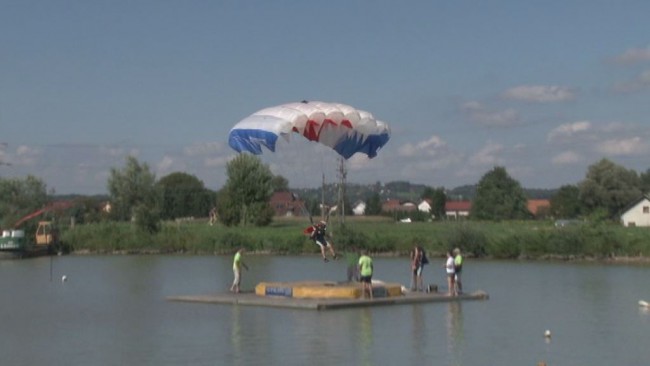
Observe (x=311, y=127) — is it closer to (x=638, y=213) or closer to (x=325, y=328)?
Result: (x=325, y=328)

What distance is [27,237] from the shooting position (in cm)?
7175

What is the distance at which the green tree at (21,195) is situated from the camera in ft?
264

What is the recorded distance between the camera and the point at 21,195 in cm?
8425

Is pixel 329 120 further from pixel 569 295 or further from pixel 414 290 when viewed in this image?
pixel 569 295

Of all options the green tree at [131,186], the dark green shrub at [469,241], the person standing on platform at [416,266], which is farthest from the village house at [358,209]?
the person standing on platform at [416,266]

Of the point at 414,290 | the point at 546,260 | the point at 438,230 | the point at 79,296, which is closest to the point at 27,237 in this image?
the point at 438,230

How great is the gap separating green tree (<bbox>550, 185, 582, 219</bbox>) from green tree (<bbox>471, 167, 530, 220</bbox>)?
400 cm

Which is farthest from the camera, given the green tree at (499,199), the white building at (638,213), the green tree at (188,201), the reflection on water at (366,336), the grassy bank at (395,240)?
the green tree at (188,201)

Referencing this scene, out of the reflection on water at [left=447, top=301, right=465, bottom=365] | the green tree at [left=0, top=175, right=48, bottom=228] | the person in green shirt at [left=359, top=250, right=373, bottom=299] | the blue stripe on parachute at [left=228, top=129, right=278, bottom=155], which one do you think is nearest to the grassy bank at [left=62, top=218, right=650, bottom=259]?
the green tree at [left=0, top=175, right=48, bottom=228]

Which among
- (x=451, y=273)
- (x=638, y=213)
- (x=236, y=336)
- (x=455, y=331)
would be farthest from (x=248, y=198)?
(x=236, y=336)

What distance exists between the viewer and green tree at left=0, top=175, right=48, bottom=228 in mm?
80375

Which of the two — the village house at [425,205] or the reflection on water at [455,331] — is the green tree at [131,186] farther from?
the village house at [425,205]

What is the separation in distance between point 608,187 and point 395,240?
145 feet

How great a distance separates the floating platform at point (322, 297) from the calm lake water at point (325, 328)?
436mm
